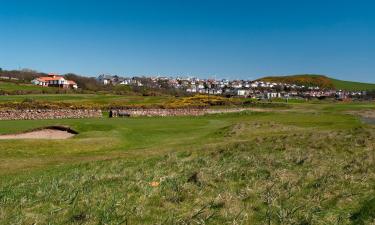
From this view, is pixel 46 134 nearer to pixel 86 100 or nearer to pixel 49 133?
pixel 49 133

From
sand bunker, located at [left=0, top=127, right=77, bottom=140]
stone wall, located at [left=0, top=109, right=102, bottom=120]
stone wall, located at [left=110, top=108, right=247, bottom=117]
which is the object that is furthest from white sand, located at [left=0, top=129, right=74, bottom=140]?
stone wall, located at [left=110, top=108, right=247, bottom=117]

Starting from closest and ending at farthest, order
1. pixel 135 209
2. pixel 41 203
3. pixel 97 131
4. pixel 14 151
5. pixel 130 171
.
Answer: pixel 135 209
pixel 41 203
pixel 130 171
pixel 14 151
pixel 97 131

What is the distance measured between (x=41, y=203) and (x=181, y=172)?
5649 millimetres

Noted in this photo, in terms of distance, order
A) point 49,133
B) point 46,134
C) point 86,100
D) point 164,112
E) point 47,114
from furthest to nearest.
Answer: point 86,100 → point 164,112 → point 47,114 → point 49,133 → point 46,134

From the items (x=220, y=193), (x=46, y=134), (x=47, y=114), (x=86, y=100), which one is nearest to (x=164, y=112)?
(x=47, y=114)

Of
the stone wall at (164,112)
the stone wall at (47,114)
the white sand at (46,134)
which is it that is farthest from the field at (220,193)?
the stone wall at (164,112)

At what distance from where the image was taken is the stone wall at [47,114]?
58344 mm

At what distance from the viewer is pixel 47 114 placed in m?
61.7

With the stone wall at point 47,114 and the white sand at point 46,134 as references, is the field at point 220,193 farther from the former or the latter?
the stone wall at point 47,114

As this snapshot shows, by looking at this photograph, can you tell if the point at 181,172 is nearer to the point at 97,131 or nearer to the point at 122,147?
the point at 122,147

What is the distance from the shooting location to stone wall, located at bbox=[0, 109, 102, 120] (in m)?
58.3

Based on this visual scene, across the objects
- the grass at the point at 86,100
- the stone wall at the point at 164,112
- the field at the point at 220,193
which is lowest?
the stone wall at the point at 164,112

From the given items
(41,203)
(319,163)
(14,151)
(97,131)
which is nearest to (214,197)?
(41,203)

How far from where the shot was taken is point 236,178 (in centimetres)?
1341
